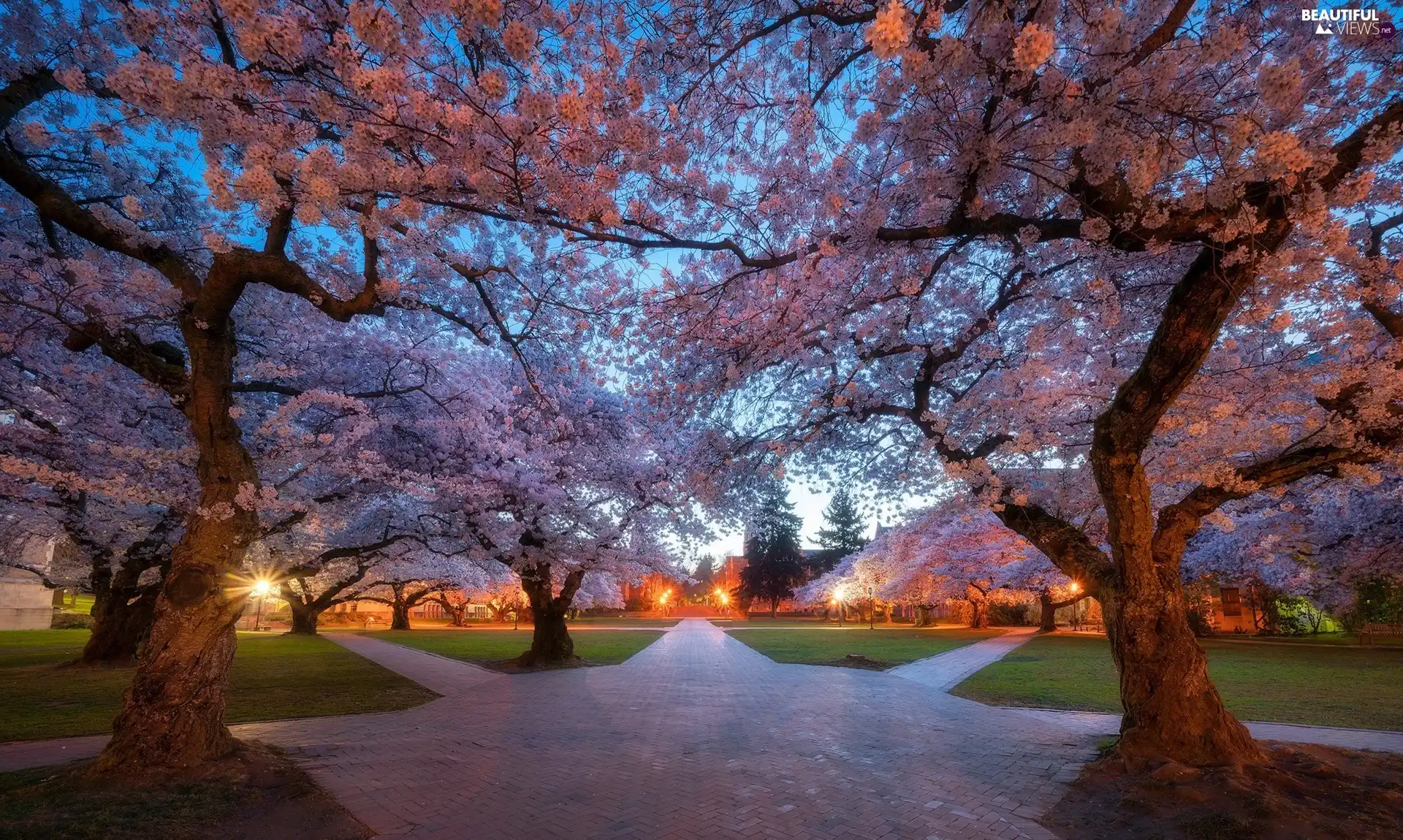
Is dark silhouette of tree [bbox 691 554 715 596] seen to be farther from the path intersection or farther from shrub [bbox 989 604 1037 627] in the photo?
the path intersection

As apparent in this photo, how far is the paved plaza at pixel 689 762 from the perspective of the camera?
15.3ft

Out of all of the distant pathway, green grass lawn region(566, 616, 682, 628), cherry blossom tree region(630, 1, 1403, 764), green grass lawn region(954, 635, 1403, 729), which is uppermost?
cherry blossom tree region(630, 1, 1403, 764)

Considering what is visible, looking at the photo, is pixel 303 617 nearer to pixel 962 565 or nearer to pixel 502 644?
pixel 502 644

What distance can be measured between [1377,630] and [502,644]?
34.5m

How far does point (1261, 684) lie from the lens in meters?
11.8

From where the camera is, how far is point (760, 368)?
804cm

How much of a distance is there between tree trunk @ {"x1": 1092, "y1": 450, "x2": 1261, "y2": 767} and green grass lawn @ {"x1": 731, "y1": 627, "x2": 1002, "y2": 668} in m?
11.8

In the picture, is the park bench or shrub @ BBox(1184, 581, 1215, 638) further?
shrub @ BBox(1184, 581, 1215, 638)

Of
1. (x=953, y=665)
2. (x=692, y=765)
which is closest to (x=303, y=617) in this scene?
(x=953, y=665)

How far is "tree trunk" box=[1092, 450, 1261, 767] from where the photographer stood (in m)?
5.32

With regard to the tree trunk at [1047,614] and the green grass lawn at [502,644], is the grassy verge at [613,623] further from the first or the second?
the tree trunk at [1047,614]

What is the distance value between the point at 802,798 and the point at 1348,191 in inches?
232

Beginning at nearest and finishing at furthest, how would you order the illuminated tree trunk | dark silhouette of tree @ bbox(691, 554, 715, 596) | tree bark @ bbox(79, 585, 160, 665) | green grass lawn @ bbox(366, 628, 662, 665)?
tree bark @ bbox(79, 585, 160, 665), green grass lawn @ bbox(366, 628, 662, 665), the illuminated tree trunk, dark silhouette of tree @ bbox(691, 554, 715, 596)

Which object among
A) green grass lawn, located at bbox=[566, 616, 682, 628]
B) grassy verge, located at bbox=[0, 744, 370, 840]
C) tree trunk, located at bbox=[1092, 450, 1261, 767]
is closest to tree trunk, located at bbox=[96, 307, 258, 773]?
grassy verge, located at bbox=[0, 744, 370, 840]
